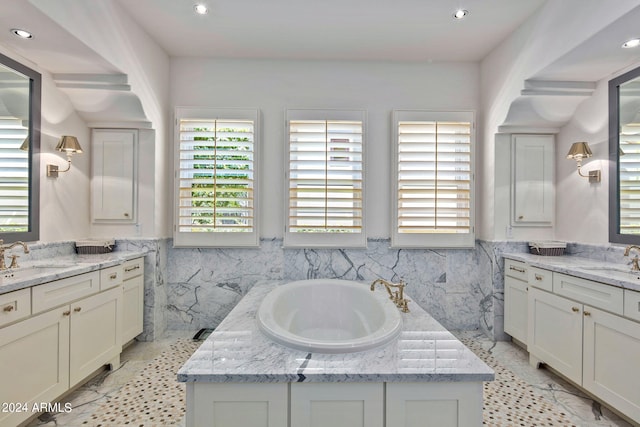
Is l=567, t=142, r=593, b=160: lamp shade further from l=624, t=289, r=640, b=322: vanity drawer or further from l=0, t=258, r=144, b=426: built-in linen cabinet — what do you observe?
l=0, t=258, r=144, b=426: built-in linen cabinet

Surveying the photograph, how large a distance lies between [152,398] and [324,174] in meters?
2.28

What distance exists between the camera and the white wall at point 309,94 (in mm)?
3109

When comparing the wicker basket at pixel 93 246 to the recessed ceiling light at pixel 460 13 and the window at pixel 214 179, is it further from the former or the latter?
the recessed ceiling light at pixel 460 13

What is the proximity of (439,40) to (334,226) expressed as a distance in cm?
203

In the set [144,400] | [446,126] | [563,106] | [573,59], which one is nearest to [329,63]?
[446,126]

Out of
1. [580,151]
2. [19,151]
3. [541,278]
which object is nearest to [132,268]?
[19,151]

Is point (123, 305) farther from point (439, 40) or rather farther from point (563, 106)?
point (563, 106)

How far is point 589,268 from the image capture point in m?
2.18

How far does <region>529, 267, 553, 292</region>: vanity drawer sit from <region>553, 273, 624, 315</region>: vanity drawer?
0.05 m

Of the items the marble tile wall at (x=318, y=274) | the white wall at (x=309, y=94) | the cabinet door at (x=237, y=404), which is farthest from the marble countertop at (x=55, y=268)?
the white wall at (x=309, y=94)

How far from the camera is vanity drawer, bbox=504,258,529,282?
8.63ft

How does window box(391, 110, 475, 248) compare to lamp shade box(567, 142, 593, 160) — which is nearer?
lamp shade box(567, 142, 593, 160)

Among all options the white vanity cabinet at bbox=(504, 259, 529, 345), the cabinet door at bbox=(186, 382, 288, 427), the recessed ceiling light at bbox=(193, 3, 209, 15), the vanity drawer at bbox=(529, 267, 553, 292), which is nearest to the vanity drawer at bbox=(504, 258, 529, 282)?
the white vanity cabinet at bbox=(504, 259, 529, 345)

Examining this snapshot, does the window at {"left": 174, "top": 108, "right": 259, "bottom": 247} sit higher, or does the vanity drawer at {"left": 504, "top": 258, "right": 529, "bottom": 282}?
the window at {"left": 174, "top": 108, "right": 259, "bottom": 247}
